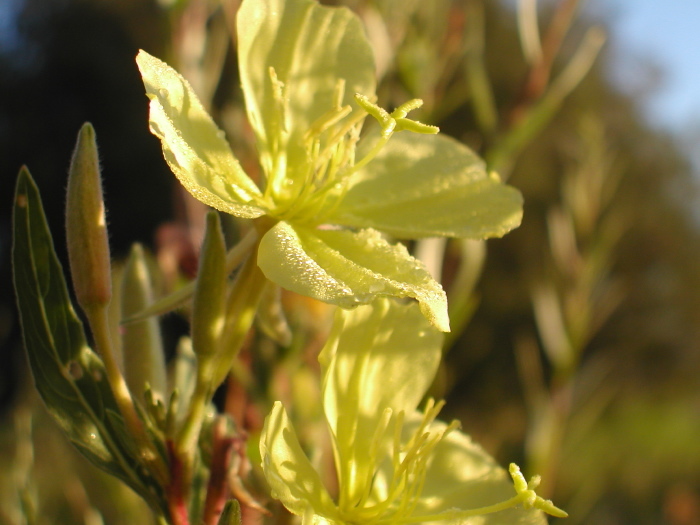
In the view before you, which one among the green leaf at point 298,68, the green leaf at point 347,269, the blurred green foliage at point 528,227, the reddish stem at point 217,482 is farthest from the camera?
the blurred green foliage at point 528,227

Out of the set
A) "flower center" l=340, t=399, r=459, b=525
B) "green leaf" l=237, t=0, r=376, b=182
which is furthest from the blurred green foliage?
"flower center" l=340, t=399, r=459, b=525

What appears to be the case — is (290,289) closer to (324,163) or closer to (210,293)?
(210,293)

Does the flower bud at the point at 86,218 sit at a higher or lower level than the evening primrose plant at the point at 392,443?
higher

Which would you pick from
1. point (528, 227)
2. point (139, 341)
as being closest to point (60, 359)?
point (139, 341)

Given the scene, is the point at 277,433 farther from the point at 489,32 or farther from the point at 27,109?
the point at 489,32

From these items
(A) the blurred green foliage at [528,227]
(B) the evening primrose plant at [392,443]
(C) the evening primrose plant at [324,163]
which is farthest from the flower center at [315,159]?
(A) the blurred green foliage at [528,227]

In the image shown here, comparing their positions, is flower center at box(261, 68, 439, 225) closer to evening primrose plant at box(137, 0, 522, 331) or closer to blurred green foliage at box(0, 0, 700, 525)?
evening primrose plant at box(137, 0, 522, 331)

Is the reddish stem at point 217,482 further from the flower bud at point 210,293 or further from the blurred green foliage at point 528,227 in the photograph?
the blurred green foliage at point 528,227
